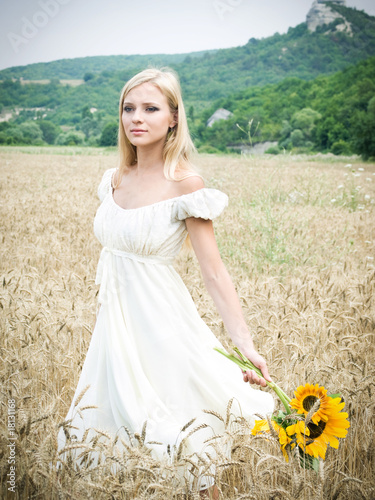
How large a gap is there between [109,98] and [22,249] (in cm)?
2154

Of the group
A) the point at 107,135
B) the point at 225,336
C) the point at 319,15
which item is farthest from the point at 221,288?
the point at 319,15

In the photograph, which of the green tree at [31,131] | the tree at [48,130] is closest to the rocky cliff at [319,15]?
the tree at [48,130]

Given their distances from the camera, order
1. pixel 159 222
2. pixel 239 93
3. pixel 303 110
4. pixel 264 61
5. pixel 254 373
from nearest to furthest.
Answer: pixel 254 373 < pixel 159 222 < pixel 303 110 < pixel 239 93 < pixel 264 61

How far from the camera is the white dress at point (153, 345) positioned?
183 cm

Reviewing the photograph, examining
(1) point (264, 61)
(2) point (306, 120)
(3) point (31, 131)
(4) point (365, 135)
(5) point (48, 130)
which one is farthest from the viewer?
(1) point (264, 61)

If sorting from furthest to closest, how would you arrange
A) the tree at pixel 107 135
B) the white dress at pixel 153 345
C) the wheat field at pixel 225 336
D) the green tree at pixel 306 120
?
the tree at pixel 107 135 < the green tree at pixel 306 120 < the white dress at pixel 153 345 < the wheat field at pixel 225 336

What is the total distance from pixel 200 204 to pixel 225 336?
1513 millimetres

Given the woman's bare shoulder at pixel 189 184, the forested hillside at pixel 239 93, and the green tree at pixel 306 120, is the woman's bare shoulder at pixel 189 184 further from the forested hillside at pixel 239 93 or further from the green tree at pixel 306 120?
the green tree at pixel 306 120

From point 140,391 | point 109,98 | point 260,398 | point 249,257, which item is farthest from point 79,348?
point 109,98

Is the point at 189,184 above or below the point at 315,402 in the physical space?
above

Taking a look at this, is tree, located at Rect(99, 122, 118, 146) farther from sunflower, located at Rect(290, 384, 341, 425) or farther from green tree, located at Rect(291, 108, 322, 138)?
sunflower, located at Rect(290, 384, 341, 425)

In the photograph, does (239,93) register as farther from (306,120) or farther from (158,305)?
(158,305)

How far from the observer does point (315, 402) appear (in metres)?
1.55

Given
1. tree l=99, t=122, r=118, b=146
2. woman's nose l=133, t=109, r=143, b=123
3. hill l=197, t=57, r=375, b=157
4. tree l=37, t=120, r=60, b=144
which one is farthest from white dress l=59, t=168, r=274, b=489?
tree l=99, t=122, r=118, b=146
